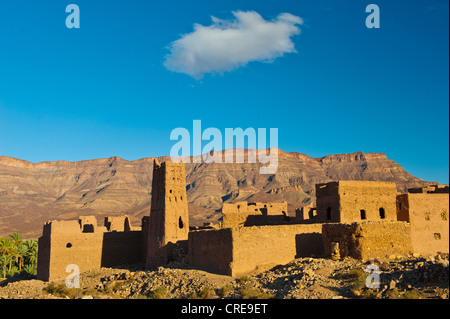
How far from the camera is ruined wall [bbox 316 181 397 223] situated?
25.9 metres

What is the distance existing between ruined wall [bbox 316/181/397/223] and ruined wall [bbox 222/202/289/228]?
494 cm

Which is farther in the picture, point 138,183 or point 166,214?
point 138,183

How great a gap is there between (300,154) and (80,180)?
78.6m

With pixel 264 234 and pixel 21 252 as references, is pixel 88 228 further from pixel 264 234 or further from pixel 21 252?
pixel 264 234

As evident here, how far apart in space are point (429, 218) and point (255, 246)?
9.93 meters

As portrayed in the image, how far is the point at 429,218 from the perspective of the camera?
2553 centimetres

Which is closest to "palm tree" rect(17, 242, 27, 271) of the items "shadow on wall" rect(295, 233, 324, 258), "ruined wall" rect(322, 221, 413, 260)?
"shadow on wall" rect(295, 233, 324, 258)

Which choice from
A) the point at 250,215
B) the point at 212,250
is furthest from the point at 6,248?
the point at 212,250

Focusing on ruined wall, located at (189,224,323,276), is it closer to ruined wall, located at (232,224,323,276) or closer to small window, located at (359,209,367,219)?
ruined wall, located at (232,224,323,276)

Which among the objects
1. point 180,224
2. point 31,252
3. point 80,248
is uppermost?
point 180,224

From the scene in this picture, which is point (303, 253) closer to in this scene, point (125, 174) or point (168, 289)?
point (168, 289)

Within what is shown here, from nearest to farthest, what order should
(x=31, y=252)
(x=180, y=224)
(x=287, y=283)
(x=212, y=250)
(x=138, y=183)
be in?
1. (x=287, y=283)
2. (x=212, y=250)
3. (x=180, y=224)
4. (x=31, y=252)
5. (x=138, y=183)

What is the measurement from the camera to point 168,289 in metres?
22.0

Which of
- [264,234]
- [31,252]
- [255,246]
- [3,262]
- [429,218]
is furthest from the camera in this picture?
[31,252]
